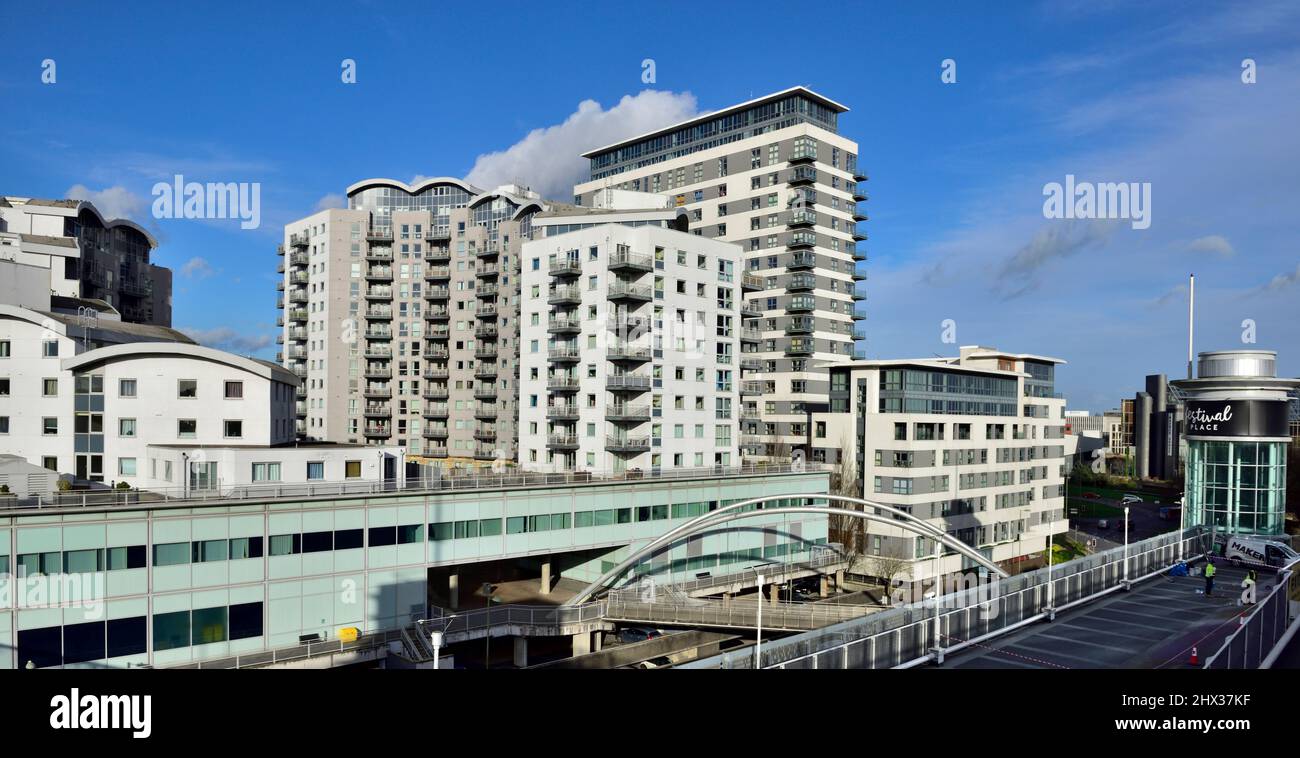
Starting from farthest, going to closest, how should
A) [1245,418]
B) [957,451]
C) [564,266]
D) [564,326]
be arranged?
[957,451]
[564,266]
[564,326]
[1245,418]

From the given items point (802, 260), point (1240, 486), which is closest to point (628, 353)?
point (802, 260)

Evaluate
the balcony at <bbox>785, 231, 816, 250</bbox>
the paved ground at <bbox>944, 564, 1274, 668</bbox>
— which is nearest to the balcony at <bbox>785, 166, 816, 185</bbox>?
the balcony at <bbox>785, 231, 816, 250</bbox>

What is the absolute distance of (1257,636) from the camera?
618 inches

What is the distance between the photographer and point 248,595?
33.8 meters

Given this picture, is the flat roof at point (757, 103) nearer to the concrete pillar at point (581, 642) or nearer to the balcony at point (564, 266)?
the balcony at point (564, 266)

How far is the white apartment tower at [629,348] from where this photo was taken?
5697cm

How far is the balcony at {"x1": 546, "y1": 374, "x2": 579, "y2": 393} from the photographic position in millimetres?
58219

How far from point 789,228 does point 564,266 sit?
33.8 metres

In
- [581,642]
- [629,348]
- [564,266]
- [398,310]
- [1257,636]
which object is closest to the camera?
[1257,636]

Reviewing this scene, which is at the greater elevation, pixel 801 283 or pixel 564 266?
pixel 801 283

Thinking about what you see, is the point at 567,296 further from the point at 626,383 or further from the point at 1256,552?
the point at 1256,552
